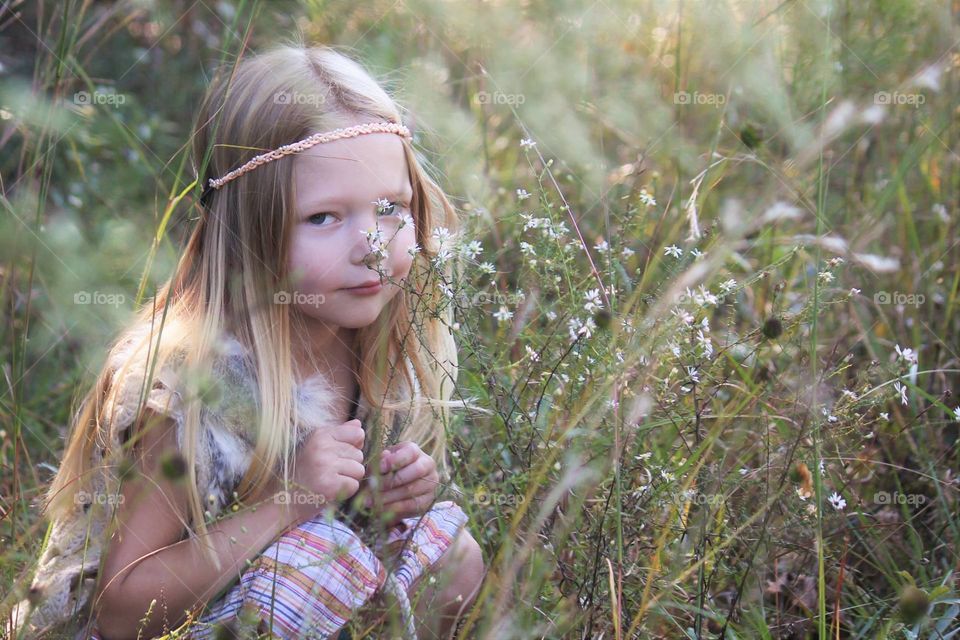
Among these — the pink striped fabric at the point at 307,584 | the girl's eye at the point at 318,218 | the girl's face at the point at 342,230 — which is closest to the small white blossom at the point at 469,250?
the girl's face at the point at 342,230

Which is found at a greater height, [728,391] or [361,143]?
[361,143]

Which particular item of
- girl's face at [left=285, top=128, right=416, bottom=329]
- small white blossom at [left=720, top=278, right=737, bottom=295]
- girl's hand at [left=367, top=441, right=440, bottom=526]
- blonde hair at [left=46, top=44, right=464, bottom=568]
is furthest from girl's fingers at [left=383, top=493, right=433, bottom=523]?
small white blossom at [left=720, top=278, right=737, bottom=295]

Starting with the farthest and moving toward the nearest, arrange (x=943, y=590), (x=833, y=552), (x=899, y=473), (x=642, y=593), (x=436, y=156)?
(x=436, y=156), (x=899, y=473), (x=833, y=552), (x=642, y=593), (x=943, y=590)

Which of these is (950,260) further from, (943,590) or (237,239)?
(237,239)

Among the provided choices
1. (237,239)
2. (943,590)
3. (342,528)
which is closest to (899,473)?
(943,590)

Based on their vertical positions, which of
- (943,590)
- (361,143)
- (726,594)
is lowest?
(726,594)

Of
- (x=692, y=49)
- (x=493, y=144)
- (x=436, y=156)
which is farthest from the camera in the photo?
(x=493, y=144)

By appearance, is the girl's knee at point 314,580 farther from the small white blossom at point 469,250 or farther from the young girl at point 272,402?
the small white blossom at point 469,250

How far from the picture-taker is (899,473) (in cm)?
179

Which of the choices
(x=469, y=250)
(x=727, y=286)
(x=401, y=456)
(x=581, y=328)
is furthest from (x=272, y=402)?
(x=727, y=286)

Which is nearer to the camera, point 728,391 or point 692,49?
point 728,391

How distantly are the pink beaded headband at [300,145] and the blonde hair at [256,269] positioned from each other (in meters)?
0.01

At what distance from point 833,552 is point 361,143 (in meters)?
0.94

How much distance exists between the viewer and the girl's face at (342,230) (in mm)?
1456
